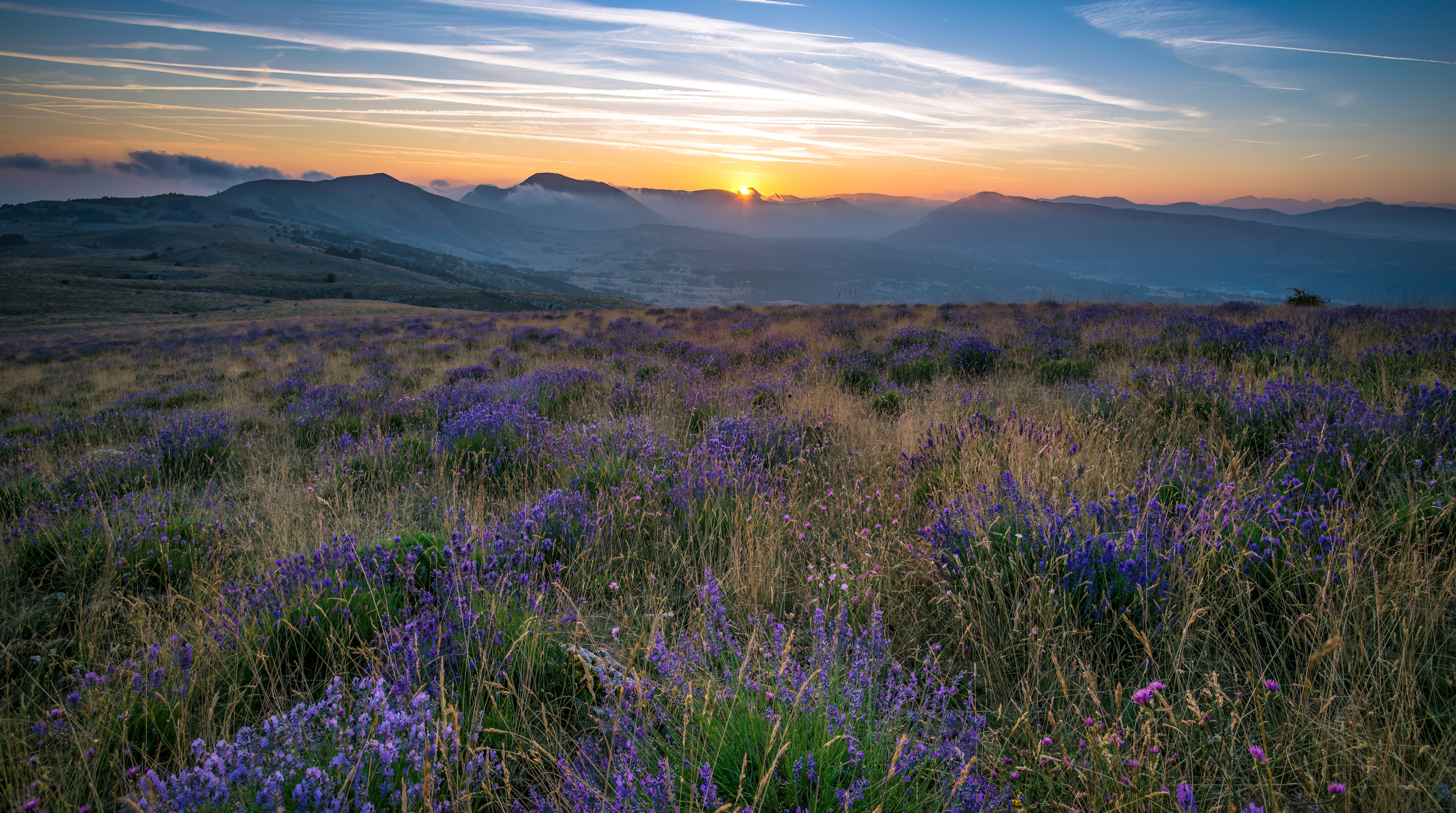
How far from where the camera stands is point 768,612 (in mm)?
2756

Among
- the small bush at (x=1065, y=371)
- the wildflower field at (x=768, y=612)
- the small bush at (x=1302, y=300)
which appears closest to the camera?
the wildflower field at (x=768, y=612)

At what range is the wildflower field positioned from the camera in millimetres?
1642

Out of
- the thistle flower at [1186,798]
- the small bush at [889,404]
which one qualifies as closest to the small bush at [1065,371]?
the small bush at [889,404]

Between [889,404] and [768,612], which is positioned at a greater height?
[889,404]

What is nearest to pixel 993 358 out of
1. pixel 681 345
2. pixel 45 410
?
pixel 681 345

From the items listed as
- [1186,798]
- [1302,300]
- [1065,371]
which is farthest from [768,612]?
[1302,300]

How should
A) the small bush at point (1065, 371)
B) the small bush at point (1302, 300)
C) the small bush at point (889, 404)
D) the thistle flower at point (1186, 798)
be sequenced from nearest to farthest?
1. the thistle flower at point (1186, 798)
2. the small bush at point (889, 404)
3. the small bush at point (1065, 371)
4. the small bush at point (1302, 300)

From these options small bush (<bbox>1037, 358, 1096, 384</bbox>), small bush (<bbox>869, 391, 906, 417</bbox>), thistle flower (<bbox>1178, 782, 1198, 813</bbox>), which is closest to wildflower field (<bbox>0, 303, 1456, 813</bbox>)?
thistle flower (<bbox>1178, 782, 1198, 813</bbox>)

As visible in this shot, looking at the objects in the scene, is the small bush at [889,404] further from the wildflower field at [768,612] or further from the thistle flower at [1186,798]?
the thistle flower at [1186,798]

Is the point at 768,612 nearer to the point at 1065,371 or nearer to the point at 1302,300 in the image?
the point at 1065,371

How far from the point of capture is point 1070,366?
8.11 meters

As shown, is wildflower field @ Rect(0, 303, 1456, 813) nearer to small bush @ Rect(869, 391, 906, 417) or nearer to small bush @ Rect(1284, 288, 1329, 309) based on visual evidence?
small bush @ Rect(869, 391, 906, 417)

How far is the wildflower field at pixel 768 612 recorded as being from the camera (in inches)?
64.6

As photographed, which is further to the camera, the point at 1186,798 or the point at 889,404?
the point at 889,404
